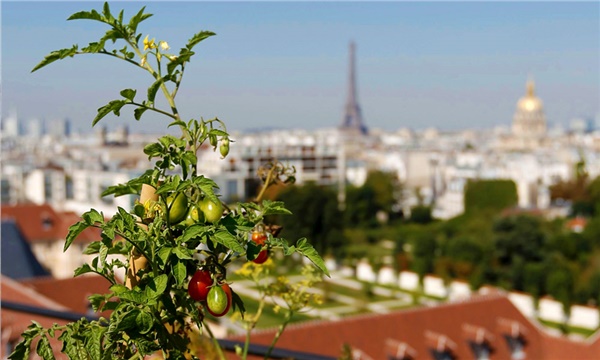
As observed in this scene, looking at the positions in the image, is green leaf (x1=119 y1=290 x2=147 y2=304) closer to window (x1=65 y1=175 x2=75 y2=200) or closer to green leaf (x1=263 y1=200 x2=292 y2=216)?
green leaf (x1=263 y1=200 x2=292 y2=216)

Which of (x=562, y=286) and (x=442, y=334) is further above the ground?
(x=442, y=334)

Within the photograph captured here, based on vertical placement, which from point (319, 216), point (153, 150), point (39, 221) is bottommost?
point (319, 216)

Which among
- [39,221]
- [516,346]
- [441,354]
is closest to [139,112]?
[441,354]

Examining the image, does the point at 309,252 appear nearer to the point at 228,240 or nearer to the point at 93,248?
the point at 228,240

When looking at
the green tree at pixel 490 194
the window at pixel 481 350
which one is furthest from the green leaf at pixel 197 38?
the green tree at pixel 490 194

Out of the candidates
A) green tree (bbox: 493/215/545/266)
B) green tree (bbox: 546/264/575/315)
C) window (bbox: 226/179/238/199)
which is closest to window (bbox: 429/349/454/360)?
green tree (bbox: 546/264/575/315)

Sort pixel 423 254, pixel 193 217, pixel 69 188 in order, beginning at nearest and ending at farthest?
pixel 193 217
pixel 423 254
pixel 69 188

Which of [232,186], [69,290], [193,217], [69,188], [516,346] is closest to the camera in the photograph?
[193,217]
